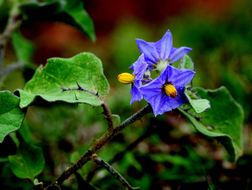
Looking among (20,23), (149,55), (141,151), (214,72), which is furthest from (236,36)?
(149,55)

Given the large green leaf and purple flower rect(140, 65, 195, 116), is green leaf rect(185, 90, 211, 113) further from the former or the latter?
the large green leaf

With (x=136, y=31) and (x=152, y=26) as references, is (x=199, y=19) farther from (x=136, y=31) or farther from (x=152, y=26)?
(x=152, y=26)

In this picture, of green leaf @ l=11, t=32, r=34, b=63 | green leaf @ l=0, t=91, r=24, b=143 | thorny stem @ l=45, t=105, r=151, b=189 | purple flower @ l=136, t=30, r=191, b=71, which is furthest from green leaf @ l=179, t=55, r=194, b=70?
green leaf @ l=11, t=32, r=34, b=63

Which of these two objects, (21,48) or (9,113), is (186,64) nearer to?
(9,113)

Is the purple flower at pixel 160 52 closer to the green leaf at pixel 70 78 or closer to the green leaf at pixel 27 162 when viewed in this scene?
the green leaf at pixel 70 78

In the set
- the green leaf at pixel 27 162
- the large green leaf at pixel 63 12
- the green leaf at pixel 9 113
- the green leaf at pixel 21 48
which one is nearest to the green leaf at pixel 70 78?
the green leaf at pixel 9 113

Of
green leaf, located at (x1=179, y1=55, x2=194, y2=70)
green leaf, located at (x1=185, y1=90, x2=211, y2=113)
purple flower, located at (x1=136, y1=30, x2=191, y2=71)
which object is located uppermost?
purple flower, located at (x1=136, y1=30, x2=191, y2=71)
